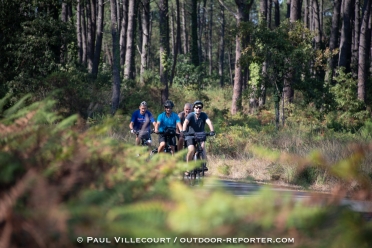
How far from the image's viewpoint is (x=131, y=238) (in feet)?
10.6

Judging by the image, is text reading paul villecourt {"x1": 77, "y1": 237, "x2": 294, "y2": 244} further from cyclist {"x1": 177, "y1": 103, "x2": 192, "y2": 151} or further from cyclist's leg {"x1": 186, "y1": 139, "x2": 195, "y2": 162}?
cyclist {"x1": 177, "y1": 103, "x2": 192, "y2": 151}

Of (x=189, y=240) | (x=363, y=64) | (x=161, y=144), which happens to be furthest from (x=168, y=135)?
(x=363, y=64)

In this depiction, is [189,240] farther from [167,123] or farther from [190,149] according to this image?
[167,123]

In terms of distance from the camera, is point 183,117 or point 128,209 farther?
point 183,117

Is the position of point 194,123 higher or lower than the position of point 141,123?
higher

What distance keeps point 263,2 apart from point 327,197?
35.6 meters

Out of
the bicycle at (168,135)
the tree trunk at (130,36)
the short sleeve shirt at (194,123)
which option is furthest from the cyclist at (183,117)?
the tree trunk at (130,36)

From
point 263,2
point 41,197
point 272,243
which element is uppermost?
point 263,2

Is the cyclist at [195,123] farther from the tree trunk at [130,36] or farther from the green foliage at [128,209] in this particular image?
the tree trunk at [130,36]

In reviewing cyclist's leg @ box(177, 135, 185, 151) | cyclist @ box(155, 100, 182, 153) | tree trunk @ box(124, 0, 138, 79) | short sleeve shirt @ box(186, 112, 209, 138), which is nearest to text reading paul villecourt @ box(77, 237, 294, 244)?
short sleeve shirt @ box(186, 112, 209, 138)

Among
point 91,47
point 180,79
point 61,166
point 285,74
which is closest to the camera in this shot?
point 61,166

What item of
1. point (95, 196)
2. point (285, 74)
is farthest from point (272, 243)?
point (285, 74)

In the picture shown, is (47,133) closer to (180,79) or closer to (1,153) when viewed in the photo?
(1,153)

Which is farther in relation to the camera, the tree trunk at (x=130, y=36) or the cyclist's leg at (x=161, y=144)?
the tree trunk at (x=130, y=36)
